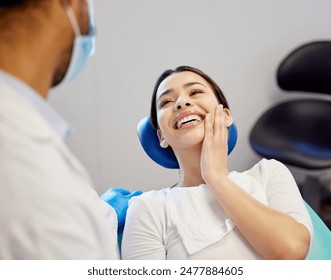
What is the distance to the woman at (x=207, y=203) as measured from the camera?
932 mm

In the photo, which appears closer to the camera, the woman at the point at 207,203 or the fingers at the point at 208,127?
the woman at the point at 207,203

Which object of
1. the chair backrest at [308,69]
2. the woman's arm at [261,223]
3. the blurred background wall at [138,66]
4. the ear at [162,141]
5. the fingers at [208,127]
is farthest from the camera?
the chair backrest at [308,69]

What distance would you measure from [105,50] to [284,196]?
2.96 ft

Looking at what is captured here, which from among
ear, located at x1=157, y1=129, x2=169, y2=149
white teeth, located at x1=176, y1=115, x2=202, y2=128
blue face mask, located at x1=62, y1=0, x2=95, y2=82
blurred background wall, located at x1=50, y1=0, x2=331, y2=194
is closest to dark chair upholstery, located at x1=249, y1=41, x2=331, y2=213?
blurred background wall, located at x1=50, y1=0, x2=331, y2=194

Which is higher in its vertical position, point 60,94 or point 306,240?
point 60,94

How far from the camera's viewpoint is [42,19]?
2.07 feet

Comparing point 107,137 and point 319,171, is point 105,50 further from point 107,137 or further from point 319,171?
point 319,171

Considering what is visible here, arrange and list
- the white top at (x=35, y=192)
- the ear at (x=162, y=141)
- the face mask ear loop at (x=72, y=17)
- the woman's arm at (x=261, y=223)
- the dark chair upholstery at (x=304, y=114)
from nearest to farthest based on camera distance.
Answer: the white top at (x=35, y=192)
the face mask ear loop at (x=72, y=17)
the woman's arm at (x=261, y=223)
the ear at (x=162, y=141)
the dark chair upholstery at (x=304, y=114)

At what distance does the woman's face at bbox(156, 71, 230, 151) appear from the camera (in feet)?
3.47

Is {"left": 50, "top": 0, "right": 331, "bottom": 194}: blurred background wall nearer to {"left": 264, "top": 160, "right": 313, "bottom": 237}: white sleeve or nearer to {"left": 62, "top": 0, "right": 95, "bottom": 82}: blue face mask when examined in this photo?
{"left": 264, "top": 160, "right": 313, "bottom": 237}: white sleeve

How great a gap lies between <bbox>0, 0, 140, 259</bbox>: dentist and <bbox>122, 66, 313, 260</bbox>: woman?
32 centimetres

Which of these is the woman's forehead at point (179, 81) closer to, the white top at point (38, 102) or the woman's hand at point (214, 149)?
the woman's hand at point (214, 149)

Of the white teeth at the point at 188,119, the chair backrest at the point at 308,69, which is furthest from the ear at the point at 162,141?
the chair backrest at the point at 308,69
